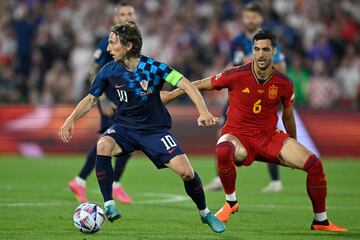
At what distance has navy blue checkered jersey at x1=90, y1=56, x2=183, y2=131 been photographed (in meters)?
9.43

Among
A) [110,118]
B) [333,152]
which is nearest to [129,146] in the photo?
[110,118]

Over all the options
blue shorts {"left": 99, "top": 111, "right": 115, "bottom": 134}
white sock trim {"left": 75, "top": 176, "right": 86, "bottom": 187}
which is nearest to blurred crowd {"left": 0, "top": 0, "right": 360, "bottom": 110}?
blue shorts {"left": 99, "top": 111, "right": 115, "bottom": 134}

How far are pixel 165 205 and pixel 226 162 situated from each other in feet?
8.27

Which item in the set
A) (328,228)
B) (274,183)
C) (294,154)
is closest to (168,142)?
(294,154)

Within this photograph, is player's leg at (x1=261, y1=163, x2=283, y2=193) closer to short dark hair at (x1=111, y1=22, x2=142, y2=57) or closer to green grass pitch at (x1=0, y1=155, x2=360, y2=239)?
green grass pitch at (x1=0, y1=155, x2=360, y2=239)

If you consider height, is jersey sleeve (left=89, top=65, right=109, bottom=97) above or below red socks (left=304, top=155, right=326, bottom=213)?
above

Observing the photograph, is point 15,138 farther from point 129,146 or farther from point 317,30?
point 129,146

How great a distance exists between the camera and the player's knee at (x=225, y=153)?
9789 mm

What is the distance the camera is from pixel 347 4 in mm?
23578

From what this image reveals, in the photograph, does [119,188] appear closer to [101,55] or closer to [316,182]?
[101,55]

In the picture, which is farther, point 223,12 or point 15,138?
point 223,12

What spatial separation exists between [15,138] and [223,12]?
21.7ft

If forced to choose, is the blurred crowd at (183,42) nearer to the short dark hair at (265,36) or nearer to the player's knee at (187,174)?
the short dark hair at (265,36)

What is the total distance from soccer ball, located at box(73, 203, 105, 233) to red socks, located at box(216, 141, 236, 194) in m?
1.52
